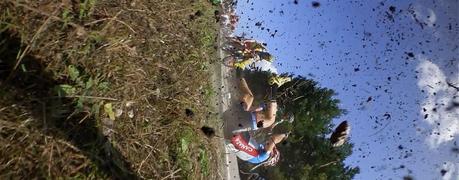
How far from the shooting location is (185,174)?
3859mm

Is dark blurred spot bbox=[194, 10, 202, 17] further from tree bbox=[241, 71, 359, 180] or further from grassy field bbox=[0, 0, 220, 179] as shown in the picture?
tree bbox=[241, 71, 359, 180]

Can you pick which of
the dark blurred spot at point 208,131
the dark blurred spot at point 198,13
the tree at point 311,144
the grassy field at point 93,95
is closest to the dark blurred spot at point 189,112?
the grassy field at point 93,95

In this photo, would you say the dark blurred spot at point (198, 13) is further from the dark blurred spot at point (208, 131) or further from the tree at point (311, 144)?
the tree at point (311, 144)

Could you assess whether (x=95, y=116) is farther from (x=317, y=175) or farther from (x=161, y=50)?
(x=317, y=175)

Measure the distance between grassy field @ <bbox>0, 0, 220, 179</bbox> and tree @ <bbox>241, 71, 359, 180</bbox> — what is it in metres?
5.57

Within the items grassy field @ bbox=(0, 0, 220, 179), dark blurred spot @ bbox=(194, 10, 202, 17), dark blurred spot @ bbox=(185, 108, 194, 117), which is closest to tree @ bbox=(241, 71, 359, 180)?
dark blurred spot @ bbox=(194, 10, 202, 17)

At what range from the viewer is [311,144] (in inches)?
→ 434

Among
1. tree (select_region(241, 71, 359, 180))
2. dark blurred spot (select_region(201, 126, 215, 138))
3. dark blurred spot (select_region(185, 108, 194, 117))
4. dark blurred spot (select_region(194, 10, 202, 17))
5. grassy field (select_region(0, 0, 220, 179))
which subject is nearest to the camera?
grassy field (select_region(0, 0, 220, 179))

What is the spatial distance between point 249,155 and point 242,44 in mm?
1933

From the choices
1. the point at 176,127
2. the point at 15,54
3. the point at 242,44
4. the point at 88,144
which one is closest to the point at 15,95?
the point at 15,54

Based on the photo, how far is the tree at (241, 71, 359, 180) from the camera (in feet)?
33.1

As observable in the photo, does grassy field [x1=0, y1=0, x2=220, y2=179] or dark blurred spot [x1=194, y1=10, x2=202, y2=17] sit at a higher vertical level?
dark blurred spot [x1=194, y1=10, x2=202, y2=17]

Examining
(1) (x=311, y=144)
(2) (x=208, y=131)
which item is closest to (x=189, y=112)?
(2) (x=208, y=131)

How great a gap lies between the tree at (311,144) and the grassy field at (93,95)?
557 cm
